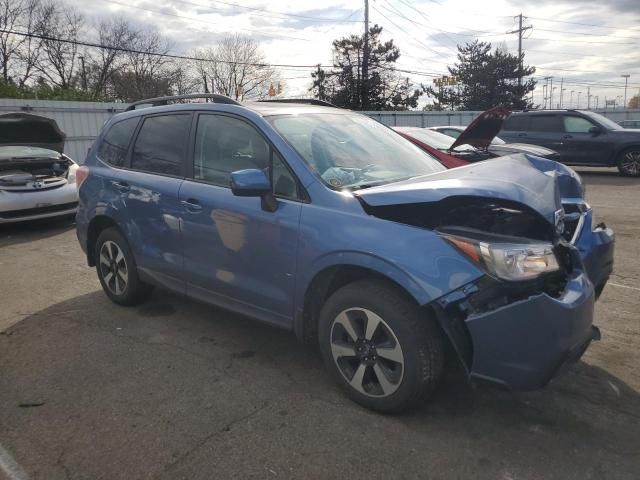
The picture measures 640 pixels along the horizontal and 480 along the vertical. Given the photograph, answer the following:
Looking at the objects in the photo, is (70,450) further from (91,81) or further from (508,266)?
(91,81)

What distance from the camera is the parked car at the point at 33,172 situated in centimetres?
812

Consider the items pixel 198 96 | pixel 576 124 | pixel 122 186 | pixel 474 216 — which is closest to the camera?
pixel 474 216

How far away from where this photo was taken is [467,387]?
3168 mm

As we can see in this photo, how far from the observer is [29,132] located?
361 inches

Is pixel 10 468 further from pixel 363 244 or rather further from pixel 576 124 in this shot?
pixel 576 124

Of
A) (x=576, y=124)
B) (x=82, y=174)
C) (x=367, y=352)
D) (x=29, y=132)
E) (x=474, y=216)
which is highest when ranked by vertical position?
(x=29, y=132)

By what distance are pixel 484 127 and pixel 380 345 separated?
3.24 meters

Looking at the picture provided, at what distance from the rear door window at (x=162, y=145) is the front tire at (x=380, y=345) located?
1828 mm

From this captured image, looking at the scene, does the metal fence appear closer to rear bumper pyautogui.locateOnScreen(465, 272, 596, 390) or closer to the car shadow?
the car shadow

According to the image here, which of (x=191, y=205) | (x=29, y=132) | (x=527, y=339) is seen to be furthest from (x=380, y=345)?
(x=29, y=132)

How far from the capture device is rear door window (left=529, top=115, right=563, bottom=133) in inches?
550

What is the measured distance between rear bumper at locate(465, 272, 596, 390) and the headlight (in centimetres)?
14

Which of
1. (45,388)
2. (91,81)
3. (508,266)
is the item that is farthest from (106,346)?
(91,81)

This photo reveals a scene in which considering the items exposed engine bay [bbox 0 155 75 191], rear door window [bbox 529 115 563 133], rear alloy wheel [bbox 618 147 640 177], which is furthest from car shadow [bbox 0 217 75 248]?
rear alloy wheel [bbox 618 147 640 177]
